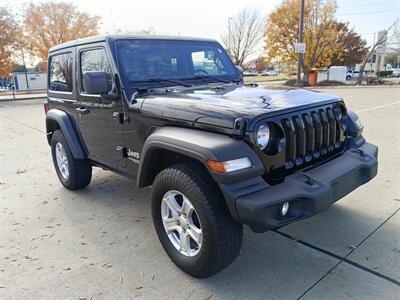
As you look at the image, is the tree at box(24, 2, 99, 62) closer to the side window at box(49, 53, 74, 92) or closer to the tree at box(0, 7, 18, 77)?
the tree at box(0, 7, 18, 77)

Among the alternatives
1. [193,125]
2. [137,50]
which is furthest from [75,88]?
[193,125]

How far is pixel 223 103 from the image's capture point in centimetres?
263

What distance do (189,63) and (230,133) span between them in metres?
1.74

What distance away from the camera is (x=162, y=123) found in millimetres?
2871

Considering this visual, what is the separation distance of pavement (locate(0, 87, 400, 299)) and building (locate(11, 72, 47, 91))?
111 ft

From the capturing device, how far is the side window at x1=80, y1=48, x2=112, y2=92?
3.45 meters

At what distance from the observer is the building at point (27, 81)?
3412 centimetres

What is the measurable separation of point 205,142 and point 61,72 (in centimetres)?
297

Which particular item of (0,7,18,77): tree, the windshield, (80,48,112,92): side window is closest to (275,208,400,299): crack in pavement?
the windshield

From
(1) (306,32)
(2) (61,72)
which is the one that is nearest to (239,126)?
(2) (61,72)

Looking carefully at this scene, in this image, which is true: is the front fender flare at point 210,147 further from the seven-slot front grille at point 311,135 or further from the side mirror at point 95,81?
the side mirror at point 95,81

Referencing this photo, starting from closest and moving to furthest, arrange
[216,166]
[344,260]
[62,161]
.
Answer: [216,166] < [344,260] < [62,161]

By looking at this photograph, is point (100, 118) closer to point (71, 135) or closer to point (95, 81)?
point (95, 81)

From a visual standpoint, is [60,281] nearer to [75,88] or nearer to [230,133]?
[230,133]
